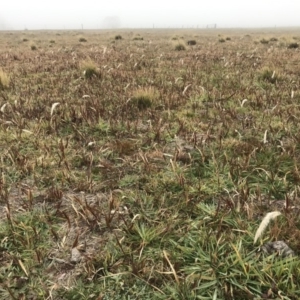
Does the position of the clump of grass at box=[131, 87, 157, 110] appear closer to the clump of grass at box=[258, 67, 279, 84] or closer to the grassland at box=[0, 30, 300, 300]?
the grassland at box=[0, 30, 300, 300]

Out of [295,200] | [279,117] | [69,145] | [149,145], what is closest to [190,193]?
[295,200]

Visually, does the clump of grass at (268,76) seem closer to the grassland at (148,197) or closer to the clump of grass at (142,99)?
the grassland at (148,197)

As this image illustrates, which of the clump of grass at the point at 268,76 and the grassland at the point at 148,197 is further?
the clump of grass at the point at 268,76

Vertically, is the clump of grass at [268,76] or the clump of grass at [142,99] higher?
the clump of grass at [268,76]

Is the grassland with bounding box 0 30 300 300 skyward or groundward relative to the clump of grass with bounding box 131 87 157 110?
groundward

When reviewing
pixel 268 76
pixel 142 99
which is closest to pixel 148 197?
pixel 142 99

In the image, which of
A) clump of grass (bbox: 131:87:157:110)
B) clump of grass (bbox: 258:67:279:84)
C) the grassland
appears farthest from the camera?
clump of grass (bbox: 258:67:279:84)

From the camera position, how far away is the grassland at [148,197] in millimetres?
2377

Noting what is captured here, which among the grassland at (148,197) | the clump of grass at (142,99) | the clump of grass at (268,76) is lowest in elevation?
the grassland at (148,197)

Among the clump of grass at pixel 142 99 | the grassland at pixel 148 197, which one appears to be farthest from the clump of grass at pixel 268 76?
the clump of grass at pixel 142 99

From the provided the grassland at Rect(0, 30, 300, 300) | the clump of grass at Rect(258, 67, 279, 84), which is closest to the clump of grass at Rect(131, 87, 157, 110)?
the grassland at Rect(0, 30, 300, 300)

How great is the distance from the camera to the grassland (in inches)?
93.6

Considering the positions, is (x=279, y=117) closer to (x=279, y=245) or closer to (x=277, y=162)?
(x=277, y=162)

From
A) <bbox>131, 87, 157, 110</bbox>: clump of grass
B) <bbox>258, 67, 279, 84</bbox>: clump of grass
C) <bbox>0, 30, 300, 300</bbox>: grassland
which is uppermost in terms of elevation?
<bbox>258, 67, 279, 84</bbox>: clump of grass
